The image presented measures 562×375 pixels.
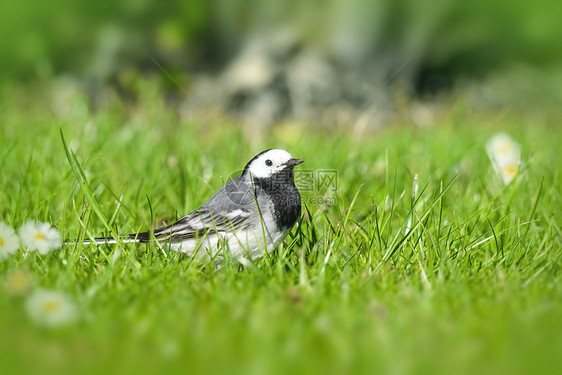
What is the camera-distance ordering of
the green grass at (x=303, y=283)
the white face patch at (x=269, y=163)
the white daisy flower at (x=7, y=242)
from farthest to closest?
the white face patch at (x=269, y=163) → the white daisy flower at (x=7, y=242) → the green grass at (x=303, y=283)

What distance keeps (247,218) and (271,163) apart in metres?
0.34

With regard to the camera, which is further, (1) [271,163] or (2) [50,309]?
(1) [271,163]

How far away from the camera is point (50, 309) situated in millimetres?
1938

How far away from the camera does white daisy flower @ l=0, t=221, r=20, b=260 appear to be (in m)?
2.57

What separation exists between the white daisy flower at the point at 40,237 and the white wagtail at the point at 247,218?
150 mm

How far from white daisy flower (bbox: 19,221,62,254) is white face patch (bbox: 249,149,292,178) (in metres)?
1.05

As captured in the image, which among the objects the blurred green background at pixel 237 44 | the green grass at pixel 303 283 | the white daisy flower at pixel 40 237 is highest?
the blurred green background at pixel 237 44

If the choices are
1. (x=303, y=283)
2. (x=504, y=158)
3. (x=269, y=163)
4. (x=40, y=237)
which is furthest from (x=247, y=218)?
(x=504, y=158)

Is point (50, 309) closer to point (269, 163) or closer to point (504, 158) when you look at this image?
point (269, 163)

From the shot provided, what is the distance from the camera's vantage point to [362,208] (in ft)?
11.5

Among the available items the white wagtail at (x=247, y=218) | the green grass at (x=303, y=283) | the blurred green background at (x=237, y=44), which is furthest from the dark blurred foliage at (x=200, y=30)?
the white wagtail at (x=247, y=218)

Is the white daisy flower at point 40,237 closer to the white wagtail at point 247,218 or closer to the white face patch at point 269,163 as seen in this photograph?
the white wagtail at point 247,218

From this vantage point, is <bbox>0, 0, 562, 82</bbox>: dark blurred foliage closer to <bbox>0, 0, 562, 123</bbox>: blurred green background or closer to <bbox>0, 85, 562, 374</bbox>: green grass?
<bbox>0, 0, 562, 123</bbox>: blurred green background

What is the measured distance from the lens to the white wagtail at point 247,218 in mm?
2751
